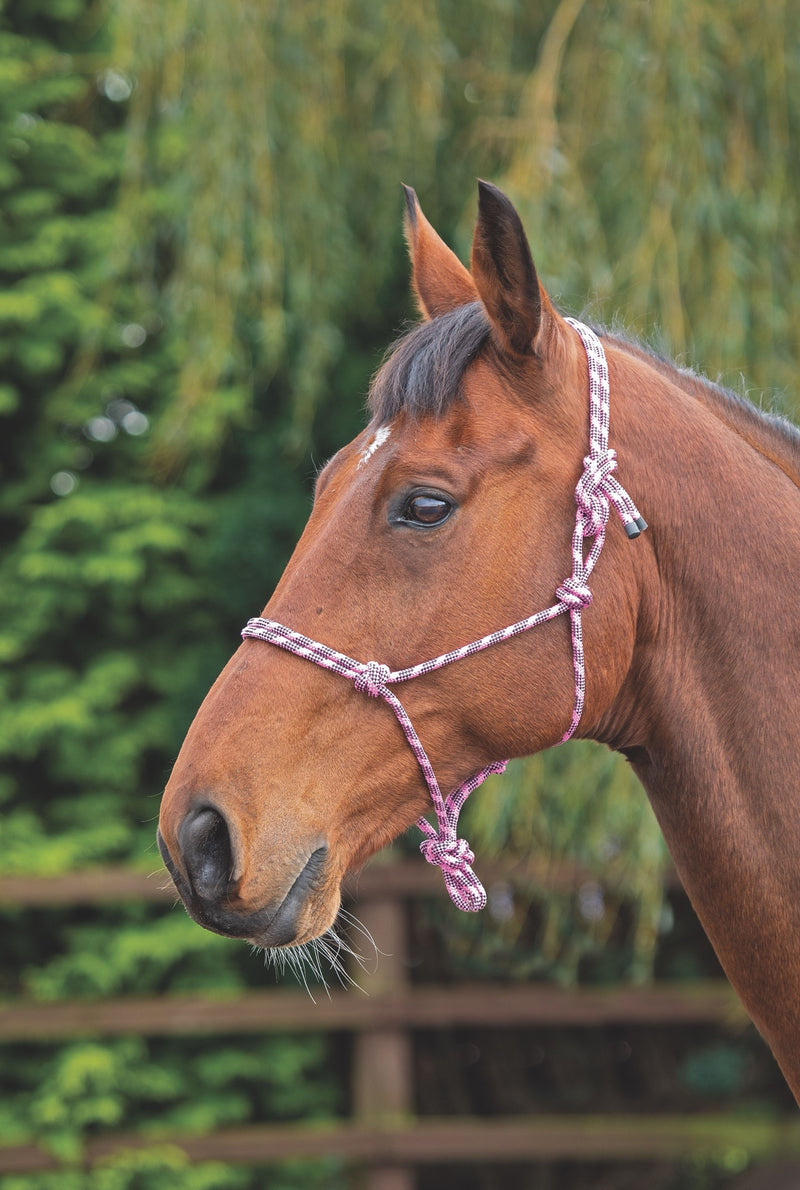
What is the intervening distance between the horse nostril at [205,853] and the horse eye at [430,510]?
19.8 inches

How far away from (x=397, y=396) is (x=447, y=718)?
50 cm

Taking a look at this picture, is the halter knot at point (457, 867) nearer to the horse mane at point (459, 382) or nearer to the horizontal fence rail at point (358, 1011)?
the horse mane at point (459, 382)

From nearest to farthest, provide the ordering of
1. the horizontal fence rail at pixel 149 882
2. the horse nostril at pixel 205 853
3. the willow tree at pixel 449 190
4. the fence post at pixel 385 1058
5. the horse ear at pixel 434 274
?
the horse nostril at pixel 205 853, the horse ear at pixel 434 274, the willow tree at pixel 449 190, the horizontal fence rail at pixel 149 882, the fence post at pixel 385 1058

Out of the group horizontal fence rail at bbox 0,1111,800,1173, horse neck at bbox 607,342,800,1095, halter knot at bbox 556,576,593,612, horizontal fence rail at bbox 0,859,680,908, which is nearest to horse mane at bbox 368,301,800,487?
horse neck at bbox 607,342,800,1095

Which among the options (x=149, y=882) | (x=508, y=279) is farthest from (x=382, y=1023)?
(x=508, y=279)

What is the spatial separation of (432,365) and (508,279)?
17 centimetres

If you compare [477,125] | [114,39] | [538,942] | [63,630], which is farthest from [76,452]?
[538,942]

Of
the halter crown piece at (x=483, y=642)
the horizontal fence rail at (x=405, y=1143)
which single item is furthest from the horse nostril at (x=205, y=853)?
the horizontal fence rail at (x=405, y=1143)

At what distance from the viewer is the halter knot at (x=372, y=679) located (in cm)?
161

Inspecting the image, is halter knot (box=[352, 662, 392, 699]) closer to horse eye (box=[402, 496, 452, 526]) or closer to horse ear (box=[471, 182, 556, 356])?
horse eye (box=[402, 496, 452, 526])

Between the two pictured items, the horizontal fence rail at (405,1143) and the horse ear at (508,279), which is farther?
the horizontal fence rail at (405,1143)

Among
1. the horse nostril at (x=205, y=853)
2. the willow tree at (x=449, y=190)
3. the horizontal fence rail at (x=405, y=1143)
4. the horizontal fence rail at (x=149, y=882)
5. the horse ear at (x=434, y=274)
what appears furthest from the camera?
the horizontal fence rail at (x=405, y=1143)

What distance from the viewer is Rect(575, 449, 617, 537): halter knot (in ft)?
5.44

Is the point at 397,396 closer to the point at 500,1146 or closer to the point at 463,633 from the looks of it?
the point at 463,633
